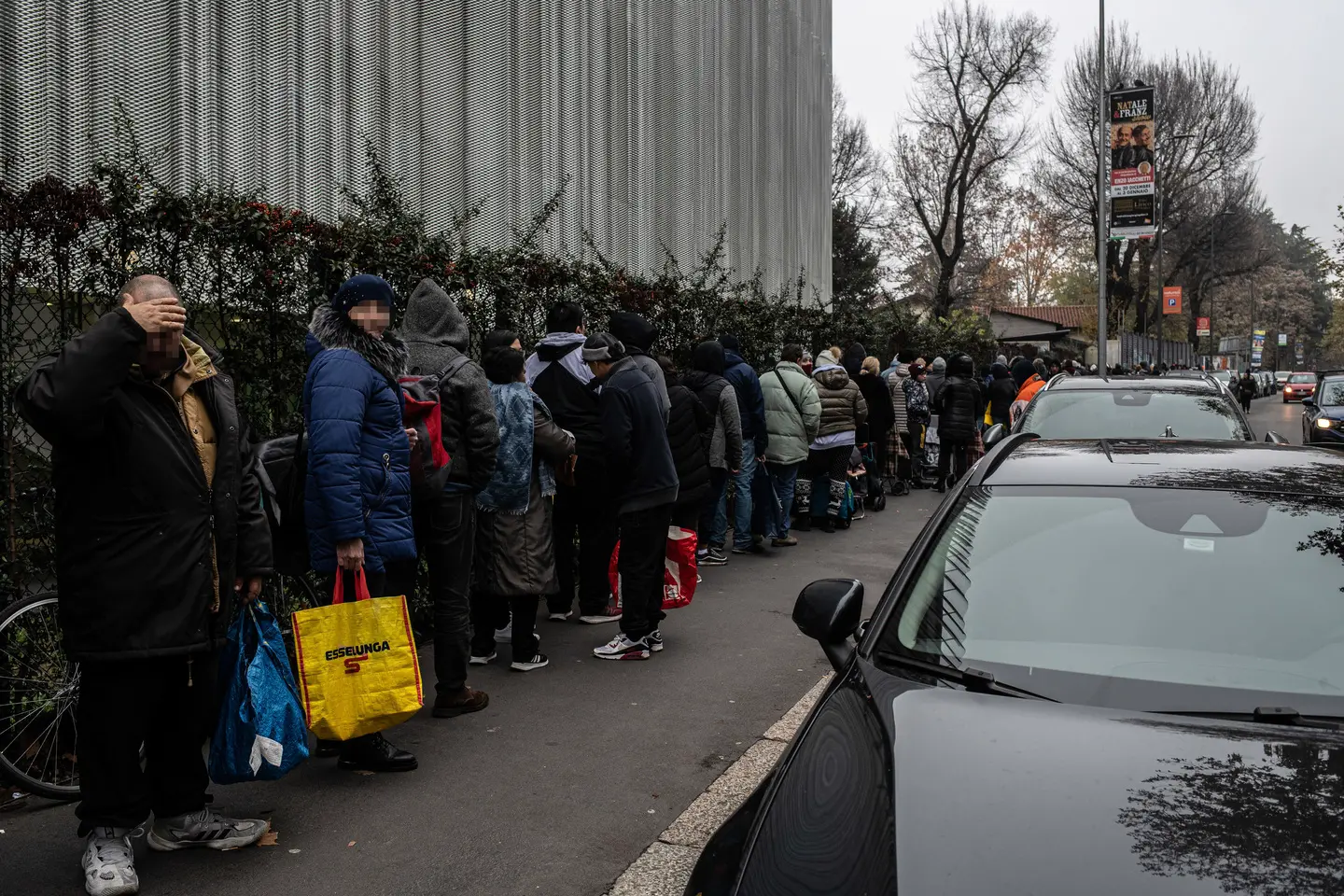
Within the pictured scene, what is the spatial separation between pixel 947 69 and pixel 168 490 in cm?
4316

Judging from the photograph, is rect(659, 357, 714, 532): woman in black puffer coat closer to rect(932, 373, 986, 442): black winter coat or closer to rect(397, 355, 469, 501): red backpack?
rect(397, 355, 469, 501): red backpack

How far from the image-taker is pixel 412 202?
11375mm

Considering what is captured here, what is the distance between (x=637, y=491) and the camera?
21.2 ft

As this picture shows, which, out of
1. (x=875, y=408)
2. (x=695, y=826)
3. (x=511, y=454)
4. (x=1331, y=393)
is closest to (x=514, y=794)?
(x=695, y=826)

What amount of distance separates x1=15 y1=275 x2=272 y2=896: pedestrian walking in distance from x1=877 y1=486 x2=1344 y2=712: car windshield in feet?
7.32

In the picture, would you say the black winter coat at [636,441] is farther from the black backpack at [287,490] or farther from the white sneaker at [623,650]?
the black backpack at [287,490]

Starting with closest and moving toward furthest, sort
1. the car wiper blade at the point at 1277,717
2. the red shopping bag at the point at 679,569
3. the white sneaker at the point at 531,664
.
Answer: the car wiper blade at the point at 1277,717, the white sneaker at the point at 531,664, the red shopping bag at the point at 679,569

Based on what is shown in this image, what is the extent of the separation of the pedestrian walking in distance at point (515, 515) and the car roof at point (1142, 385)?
12.9ft

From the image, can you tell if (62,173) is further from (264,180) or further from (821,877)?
(821,877)

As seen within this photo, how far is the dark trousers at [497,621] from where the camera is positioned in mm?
6328

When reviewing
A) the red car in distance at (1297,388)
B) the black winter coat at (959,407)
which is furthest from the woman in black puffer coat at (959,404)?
the red car in distance at (1297,388)

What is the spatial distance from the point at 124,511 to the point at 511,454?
2.88 meters

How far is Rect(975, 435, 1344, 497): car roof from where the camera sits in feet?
10.9

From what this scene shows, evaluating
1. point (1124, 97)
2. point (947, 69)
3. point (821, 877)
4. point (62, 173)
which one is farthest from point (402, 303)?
point (947, 69)
